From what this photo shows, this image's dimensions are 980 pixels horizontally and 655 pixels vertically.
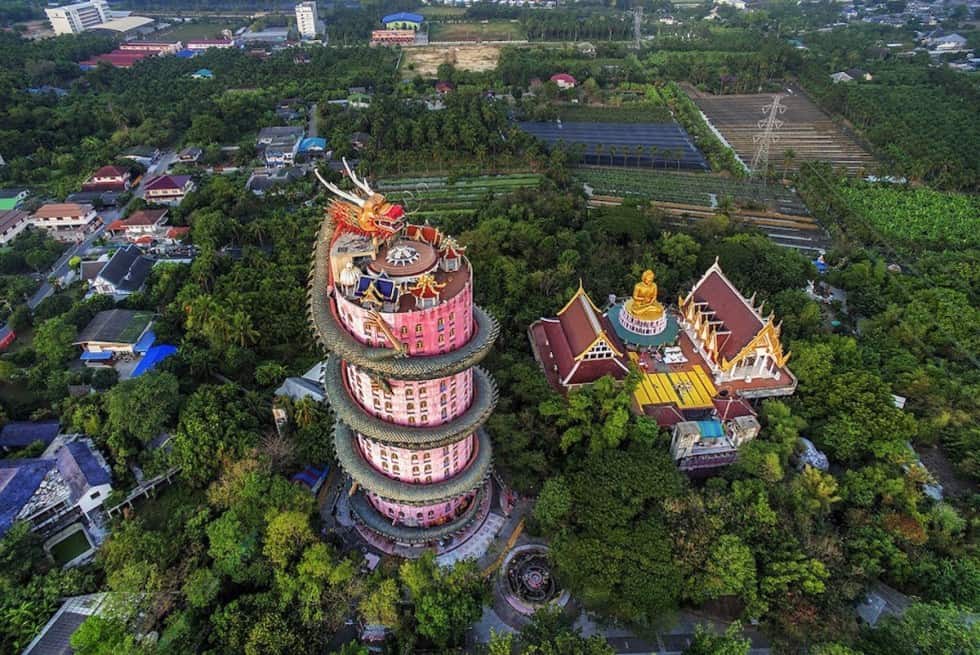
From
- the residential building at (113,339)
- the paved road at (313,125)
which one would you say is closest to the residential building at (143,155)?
the paved road at (313,125)

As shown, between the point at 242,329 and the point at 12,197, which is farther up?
the point at 242,329

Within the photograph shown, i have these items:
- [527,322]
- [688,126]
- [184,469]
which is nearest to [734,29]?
[688,126]

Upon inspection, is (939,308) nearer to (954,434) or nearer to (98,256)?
(954,434)

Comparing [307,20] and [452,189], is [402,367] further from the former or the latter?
[307,20]

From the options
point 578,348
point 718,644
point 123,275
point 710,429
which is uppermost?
point 578,348

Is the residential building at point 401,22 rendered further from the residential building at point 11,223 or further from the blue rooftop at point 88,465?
the blue rooftop at point 88,465

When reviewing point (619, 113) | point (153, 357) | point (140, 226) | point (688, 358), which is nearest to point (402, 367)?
point (688, 358)
